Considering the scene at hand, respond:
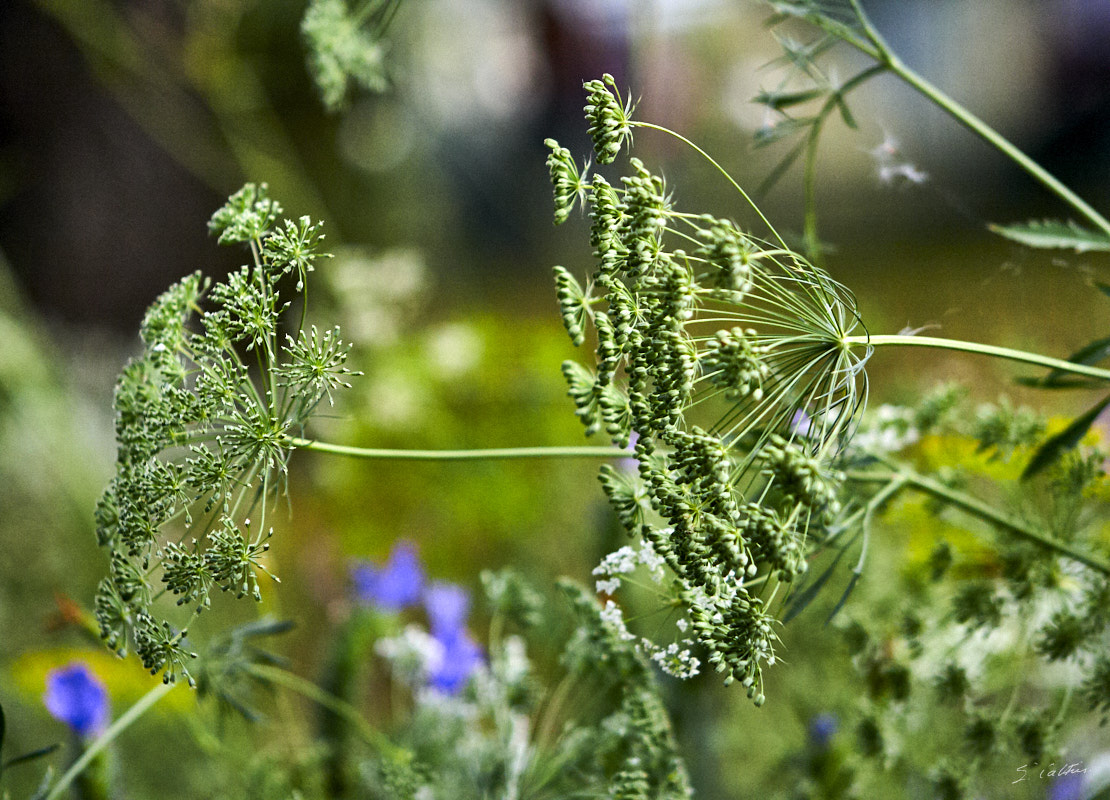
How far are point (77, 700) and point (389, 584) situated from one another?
23 centimetres

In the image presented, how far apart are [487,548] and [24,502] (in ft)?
2.09

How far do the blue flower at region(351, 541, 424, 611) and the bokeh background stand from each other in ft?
0.49

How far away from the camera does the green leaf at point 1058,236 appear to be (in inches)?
15.2

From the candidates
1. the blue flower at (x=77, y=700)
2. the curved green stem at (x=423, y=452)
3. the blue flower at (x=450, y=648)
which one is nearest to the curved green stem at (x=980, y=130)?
the curved green stem at (x=423, y=452)

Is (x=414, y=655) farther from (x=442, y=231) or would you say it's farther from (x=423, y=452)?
(x=442, y=231)

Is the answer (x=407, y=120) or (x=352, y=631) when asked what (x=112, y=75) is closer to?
(x=407, y=120)

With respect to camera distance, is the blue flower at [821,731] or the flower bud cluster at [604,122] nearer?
the flower bud cluster at [604,122]

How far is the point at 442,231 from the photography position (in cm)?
223

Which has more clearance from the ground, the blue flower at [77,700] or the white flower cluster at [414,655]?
the white flower cluster at [414,655]

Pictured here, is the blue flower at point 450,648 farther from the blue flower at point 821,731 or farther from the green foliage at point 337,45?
the green foliage at point 337,45

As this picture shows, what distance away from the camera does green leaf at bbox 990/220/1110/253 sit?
39 cm

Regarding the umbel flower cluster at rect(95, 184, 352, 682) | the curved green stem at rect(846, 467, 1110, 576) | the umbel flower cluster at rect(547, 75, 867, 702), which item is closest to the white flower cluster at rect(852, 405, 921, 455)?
the curved green stem at rect(846, 467, 1110, 576)

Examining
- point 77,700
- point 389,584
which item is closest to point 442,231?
point 389,584

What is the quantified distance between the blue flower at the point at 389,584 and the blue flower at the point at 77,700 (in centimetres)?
20
